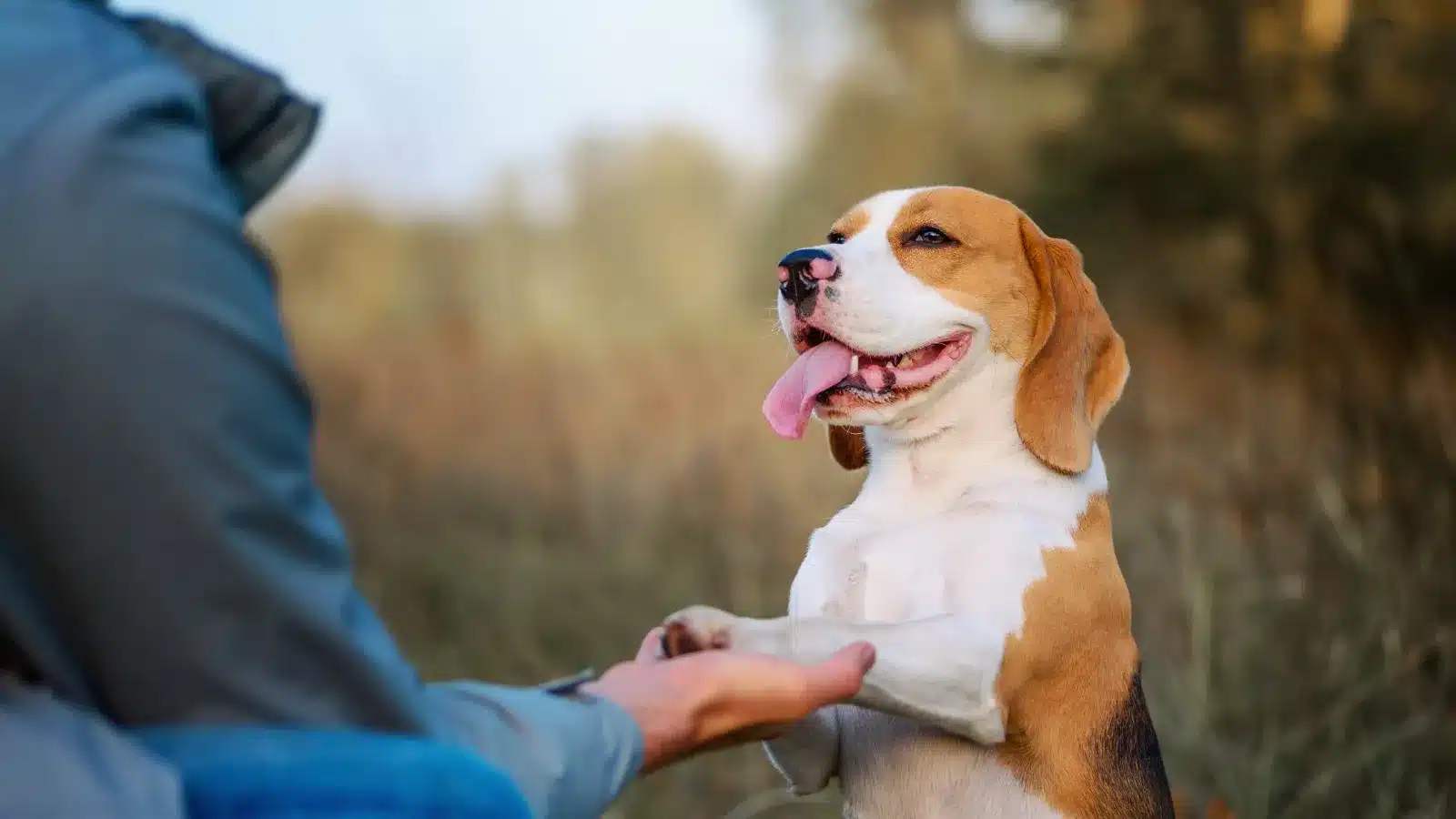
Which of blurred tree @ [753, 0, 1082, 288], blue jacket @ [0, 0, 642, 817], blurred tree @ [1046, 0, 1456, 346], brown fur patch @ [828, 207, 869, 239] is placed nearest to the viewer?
blue jacket @ [0, 0, 642, 817]

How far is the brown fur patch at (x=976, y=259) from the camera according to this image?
7.77ft

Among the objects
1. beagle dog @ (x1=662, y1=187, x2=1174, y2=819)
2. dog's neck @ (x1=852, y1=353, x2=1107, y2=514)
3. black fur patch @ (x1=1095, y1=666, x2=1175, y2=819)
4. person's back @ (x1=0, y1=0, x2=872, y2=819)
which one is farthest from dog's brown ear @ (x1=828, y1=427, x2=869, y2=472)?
person's back @ (x1=0, y1=0, x2=872, y2=819)

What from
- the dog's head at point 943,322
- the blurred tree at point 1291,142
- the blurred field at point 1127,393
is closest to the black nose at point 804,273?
the dog's head at point 943,322

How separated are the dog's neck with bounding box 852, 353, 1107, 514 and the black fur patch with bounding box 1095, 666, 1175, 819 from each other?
0.38 meters

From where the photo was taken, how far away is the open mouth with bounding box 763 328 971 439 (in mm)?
2250

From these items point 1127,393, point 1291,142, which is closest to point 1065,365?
point 1127,393

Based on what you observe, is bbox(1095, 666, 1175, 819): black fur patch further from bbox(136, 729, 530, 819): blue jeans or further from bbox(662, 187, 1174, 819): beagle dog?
bbox(136, 729, 530, 819): blue jeans

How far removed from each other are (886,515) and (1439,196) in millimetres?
5129

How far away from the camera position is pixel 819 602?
7.30 feet

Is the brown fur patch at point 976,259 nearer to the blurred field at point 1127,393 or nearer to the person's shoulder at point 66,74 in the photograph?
the blurred field at point 1127,393

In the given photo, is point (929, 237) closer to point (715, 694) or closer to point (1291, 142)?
point (715, 694)

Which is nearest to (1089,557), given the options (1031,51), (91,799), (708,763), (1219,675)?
(91,799)

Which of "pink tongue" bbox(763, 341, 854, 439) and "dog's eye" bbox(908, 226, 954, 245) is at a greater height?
"dog's eye" bbox(908, 226, 954, 245)

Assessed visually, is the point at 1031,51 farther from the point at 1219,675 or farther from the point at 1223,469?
the point at 1219,675
